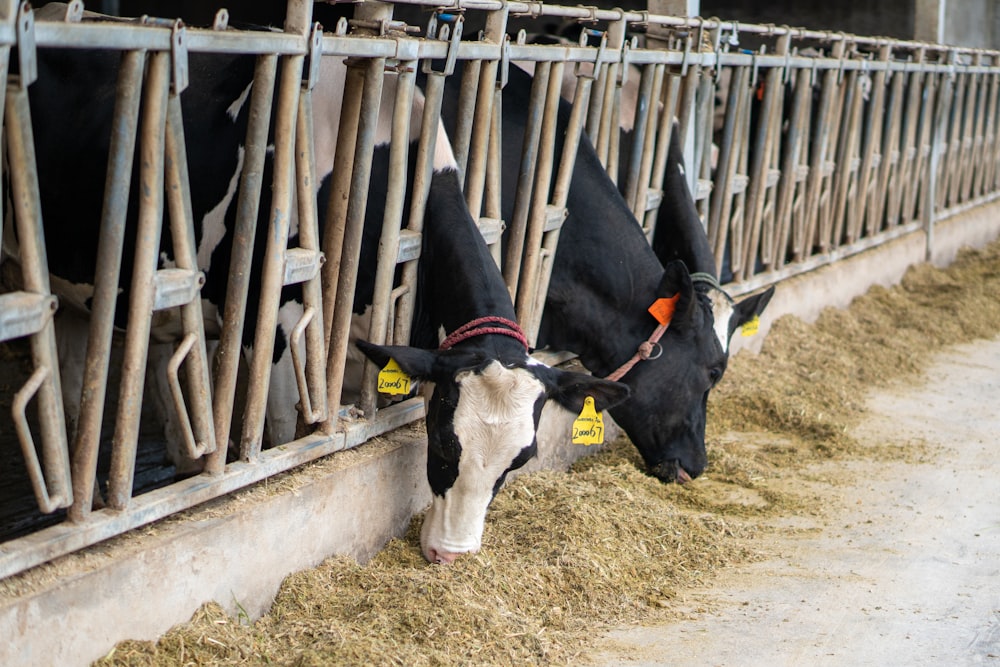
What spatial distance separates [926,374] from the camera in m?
7.64

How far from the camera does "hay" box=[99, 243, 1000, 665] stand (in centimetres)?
344

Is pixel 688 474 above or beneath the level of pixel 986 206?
beneath

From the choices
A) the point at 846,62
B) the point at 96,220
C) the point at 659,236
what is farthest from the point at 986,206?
the point at 96,220

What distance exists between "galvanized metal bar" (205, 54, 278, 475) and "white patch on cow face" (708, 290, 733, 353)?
252 cm

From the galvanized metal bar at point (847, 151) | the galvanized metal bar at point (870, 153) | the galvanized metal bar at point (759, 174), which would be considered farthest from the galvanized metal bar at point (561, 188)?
the galvanized metal bar at point (870, 153)

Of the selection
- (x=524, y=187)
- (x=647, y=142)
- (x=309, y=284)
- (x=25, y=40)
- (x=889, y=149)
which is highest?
(x=889, y=149)

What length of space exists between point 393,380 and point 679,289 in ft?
5.70

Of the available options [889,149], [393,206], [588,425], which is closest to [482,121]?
[393,206]

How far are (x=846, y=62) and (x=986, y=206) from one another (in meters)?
5.18

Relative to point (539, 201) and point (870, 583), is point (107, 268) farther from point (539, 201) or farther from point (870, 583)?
point (870, 583)

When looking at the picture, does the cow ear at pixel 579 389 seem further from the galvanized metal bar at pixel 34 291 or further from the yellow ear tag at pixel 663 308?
the galvanized metal bar at pixel 34 291

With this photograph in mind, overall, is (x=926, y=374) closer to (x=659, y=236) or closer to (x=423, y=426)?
(x=659, y=236)

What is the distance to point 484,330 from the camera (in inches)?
161

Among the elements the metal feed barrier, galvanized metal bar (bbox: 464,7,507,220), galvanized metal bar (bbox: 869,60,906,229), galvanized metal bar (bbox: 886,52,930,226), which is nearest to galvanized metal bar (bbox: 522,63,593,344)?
the metal feed barrier
